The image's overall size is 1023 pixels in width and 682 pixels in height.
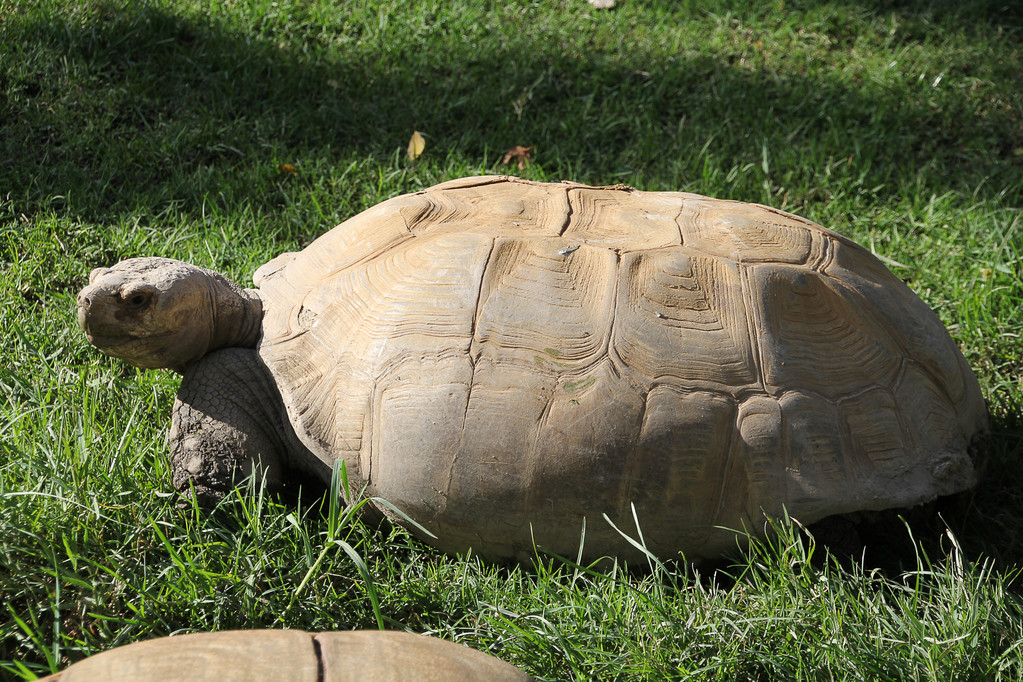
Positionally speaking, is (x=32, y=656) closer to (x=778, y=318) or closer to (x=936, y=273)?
(x=778, y=318)

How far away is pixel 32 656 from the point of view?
217 centimetres

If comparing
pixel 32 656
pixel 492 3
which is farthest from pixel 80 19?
pixel 32 656

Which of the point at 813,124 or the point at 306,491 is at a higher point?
the point at 813,124

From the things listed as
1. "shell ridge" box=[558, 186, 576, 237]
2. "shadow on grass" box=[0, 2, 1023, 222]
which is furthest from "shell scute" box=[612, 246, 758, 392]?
"shadow on grass" box=[0, 2, 1023, 222]

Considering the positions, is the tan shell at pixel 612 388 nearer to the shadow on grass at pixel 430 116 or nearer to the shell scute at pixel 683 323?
the shell scute at pixel 683 323

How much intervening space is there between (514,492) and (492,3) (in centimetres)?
416

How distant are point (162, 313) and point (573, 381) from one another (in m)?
1.29

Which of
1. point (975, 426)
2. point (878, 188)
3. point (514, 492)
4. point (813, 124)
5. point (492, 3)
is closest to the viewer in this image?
point (514, 492)

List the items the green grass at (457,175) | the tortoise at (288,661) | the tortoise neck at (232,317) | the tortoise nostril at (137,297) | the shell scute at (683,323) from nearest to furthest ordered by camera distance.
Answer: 1. the tortoise at (288,661)
2. the green grass at (457,175)
3. the shell scute at (683,323)
4. the tortoise nostril at (137,297)
5. the tortoise neck at (232,317)

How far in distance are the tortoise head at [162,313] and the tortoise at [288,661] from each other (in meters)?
1.16

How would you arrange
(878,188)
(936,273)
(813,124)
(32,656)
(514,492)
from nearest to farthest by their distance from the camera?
(32,656), (514,492), (936,273), (878,188), (813,124)

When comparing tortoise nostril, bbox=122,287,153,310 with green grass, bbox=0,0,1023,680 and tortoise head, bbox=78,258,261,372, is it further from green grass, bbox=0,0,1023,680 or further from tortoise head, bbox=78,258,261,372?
green grass, bbox=0,0,1023,680

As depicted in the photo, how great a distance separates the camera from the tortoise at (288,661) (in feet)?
5.33

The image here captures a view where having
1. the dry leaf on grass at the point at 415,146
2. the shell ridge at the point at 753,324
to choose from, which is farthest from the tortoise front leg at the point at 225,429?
the dry leaf on grass at the point at 415,146
